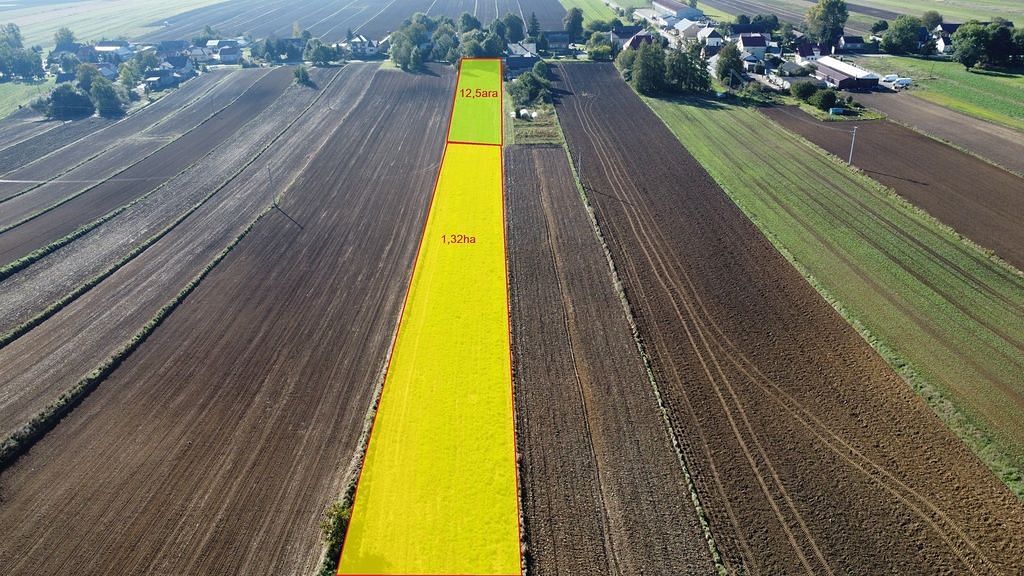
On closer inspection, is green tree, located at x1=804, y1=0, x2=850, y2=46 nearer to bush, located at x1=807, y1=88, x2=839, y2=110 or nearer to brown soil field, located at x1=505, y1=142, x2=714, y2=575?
bush, located at x1=807, y1=88, x2=839, y2=110

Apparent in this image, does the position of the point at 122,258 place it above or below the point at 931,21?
below

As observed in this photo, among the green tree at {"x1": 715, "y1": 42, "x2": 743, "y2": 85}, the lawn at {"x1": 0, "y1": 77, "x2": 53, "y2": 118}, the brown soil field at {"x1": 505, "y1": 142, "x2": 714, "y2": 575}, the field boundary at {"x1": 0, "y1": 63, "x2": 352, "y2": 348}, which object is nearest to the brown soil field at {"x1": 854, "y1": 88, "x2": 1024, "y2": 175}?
the green tree at {"x1": 715, "y1": 42, "x2": 743, "y2": 85}

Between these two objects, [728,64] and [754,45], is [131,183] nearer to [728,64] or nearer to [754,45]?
[728,64]

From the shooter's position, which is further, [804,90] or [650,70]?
[650,70]

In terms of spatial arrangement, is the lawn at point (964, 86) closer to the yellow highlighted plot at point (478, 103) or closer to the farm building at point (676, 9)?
the farm building at point (676, 9)

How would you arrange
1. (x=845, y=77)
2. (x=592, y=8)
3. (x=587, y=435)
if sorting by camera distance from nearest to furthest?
(x=587, y=435) < (x=845, y=77) < (x=592, y=8)

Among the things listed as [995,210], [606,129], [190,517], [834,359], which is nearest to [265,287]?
[190,517]

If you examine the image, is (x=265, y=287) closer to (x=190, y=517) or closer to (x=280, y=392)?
(x=280, y=392)

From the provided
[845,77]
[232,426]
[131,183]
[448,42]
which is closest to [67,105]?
[131,183]
